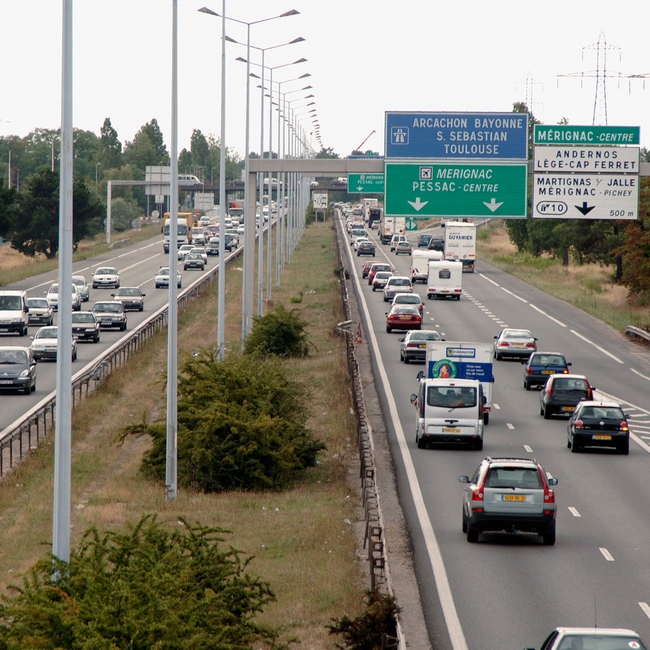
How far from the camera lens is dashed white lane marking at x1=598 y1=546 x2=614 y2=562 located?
1977 centimetres

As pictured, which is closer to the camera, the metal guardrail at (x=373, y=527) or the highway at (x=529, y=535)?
the metal guardrail at (x=373, y=527)

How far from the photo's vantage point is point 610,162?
36594mm

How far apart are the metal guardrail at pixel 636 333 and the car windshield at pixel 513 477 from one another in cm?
3592

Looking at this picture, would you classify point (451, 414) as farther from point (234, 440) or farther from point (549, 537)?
point (549, 537)

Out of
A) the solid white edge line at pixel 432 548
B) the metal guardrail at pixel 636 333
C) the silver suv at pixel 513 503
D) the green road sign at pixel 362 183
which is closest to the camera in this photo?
the solid white edge line at pixel 432 548

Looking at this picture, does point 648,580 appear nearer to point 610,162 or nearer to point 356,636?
point 356,636

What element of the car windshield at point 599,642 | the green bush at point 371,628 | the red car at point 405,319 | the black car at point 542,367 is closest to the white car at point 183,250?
the red car at point 405,319

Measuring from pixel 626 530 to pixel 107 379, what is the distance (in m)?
23.5

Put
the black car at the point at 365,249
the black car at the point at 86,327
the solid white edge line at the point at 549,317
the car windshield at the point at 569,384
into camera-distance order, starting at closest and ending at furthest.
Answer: the car windshield at the point at 569,384 < the black car at the point at 86,327 < the solid white edge line at the point at 549,317 < the black car at the point at 365,249

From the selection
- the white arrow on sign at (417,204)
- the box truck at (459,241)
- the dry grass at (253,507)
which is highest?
the white arrow on sign at (417,204)

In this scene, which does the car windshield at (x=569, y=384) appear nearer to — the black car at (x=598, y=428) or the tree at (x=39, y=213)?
the black car at (x=598, y=428)

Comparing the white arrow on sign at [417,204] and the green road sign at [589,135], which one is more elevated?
the green road sign at [589,135]

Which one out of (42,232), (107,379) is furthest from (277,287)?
(107,379)

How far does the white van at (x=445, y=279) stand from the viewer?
73875 mm
